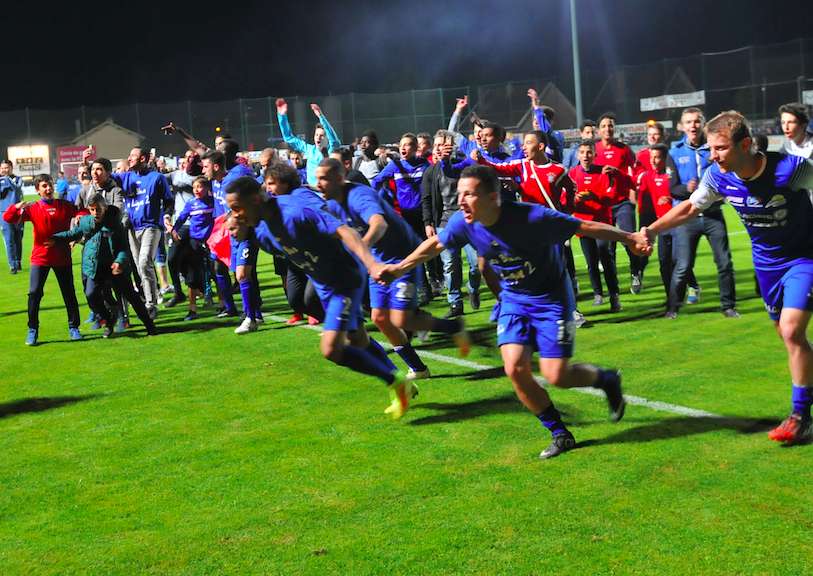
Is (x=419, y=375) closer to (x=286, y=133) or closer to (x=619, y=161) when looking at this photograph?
(x=619, y=161)

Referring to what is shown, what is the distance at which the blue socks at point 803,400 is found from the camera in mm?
6273

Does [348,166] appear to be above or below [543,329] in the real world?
above

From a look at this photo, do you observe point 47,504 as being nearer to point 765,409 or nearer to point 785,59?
point 765,409

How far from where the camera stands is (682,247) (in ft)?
35.8

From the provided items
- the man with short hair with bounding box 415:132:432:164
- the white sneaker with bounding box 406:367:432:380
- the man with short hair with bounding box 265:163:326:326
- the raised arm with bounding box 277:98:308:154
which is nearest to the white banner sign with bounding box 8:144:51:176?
the raised arm with bounding box 277:98:308:154

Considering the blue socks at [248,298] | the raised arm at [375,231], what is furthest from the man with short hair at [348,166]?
the raised arm at [375,231]

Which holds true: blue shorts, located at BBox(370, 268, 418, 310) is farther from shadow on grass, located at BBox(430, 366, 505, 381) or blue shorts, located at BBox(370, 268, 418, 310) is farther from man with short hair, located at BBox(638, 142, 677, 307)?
man with short hair, located at BBox(638, 142, 677, 307)

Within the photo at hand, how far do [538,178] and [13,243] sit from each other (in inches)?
534

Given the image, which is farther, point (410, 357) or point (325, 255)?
point (410, 357)

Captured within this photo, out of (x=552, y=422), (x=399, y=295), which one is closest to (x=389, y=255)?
(x=399, y=295)

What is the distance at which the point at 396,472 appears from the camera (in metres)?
6.14

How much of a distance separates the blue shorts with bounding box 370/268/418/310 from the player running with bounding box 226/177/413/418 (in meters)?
0.85

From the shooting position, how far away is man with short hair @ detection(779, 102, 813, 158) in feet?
33.5

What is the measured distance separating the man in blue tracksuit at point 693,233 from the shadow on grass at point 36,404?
19.8 ft
